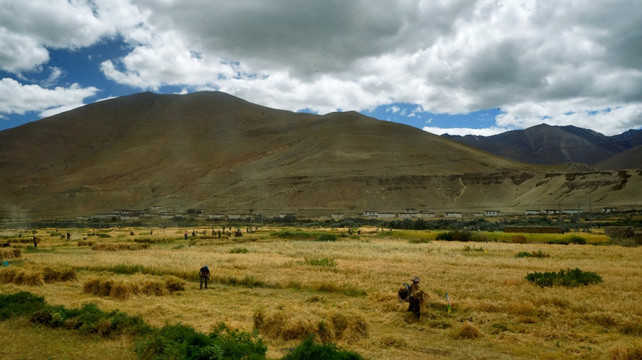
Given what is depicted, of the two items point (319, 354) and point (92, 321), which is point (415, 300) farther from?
point (92, 321)

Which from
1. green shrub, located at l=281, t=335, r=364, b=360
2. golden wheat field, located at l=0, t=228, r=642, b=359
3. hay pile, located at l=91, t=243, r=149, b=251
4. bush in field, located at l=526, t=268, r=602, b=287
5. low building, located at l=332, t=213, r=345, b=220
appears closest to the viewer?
green shrub, located at l=281, t=335, r=364, b=360

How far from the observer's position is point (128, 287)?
682 inches

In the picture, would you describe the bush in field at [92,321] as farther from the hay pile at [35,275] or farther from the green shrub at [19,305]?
the hay pile at [35,275]

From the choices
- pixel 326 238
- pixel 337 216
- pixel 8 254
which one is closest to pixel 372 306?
pixel 8 254

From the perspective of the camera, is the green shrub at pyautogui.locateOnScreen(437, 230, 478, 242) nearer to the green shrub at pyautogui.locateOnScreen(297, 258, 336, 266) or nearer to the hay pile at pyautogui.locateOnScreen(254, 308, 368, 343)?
the green shrub at pyautogui.locateOnScreen(297, 258, 336, 266)

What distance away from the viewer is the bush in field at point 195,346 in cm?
908

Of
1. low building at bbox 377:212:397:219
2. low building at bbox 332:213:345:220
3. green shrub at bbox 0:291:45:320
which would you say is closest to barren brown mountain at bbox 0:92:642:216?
low building at bbox 332:213:345:220

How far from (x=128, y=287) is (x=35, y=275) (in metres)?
6.75

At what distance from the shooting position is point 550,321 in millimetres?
12633

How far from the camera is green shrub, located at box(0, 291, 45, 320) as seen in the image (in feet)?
46.1

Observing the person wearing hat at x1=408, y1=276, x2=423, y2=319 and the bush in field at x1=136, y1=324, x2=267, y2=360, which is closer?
the bush in field at x1=136, y1=324, x2=267, y2=360

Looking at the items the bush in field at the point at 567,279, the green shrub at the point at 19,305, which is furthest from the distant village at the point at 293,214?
the bush in field at the point at 567,279

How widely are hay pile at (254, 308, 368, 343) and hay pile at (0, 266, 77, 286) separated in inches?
551

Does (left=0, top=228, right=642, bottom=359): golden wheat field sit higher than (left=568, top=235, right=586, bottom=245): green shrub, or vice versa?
(left=0, top=228, right=642, bottom=359): golden wheat field
